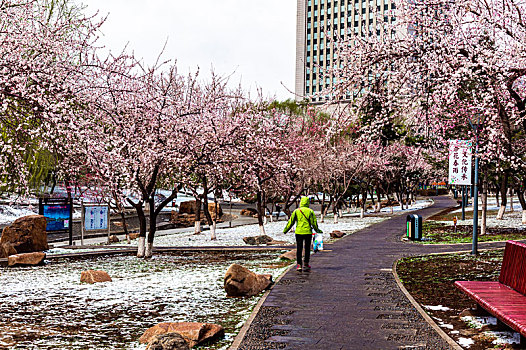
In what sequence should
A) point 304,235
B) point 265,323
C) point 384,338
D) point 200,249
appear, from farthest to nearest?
1. point 200,249
2. point 304,235
3. point 265,323
4. point 384,338

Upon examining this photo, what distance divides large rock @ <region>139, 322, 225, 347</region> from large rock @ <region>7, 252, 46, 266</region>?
9992 millimetres

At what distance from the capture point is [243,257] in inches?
673

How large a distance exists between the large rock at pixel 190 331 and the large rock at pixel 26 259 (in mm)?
9992

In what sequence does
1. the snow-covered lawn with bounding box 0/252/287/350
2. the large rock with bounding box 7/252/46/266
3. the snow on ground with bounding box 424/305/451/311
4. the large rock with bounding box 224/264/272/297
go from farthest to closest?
the large rock with bounding box 7/252/46/266 < the large rock with bounding box 224/264/272/297 < the snow on ground with bounding box 424/305/451/311 < the snow-covered lawn with bounding box 0/252/287/350

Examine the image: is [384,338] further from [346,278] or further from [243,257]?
[243,257]

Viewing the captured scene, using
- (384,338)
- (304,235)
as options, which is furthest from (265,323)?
(304,235)

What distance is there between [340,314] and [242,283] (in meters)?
2.60

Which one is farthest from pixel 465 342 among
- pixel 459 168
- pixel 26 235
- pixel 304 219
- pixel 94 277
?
pixel 26 235

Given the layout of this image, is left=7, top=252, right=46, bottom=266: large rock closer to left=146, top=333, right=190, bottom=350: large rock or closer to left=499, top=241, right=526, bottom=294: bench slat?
left=146, top=333, right=190, bottom=350: large rock

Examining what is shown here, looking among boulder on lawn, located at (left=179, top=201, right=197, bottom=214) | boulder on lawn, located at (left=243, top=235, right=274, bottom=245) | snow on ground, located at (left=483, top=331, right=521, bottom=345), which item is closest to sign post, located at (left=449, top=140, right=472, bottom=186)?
boulder on lawn, located at (left=243, top=235, right=274, bottom=245)

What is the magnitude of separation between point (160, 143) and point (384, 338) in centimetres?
1196

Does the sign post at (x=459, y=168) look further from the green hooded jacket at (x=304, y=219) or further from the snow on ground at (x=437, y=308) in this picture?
the snow on ground at (x=437, y=308)

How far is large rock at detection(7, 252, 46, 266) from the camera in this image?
15336mm

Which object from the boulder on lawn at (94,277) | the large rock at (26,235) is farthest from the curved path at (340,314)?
the large rock at (26,235)
